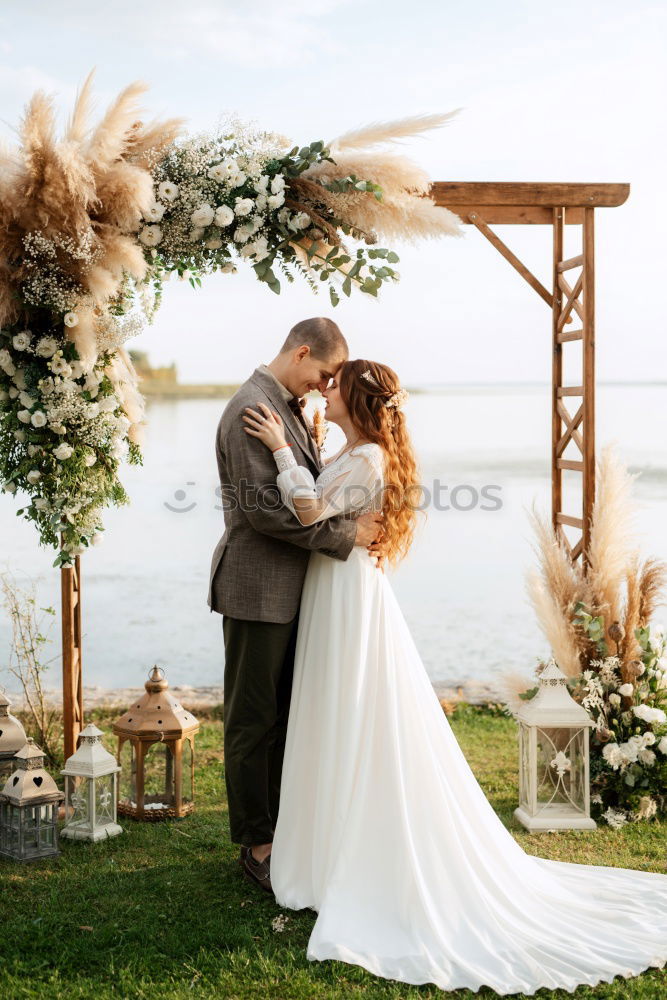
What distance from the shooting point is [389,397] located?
345 centimetres

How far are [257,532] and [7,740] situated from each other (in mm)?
1727

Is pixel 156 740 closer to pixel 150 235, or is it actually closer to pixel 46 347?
pixel 46 347

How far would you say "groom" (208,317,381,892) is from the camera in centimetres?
356

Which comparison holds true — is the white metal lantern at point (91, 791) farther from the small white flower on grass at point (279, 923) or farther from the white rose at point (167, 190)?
the white rose at point (167, 190)

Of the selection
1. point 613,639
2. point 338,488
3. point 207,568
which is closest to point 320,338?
point 338,488

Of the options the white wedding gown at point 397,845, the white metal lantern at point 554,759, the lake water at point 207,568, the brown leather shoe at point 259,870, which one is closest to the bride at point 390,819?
the white wedding gown at point 397,845

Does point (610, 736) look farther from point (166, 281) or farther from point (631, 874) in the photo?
point (166, 281)

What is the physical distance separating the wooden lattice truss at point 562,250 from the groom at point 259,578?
1.41 metres

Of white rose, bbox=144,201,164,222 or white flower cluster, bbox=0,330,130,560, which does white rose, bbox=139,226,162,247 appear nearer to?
white rose, bbox=144,201,164,222

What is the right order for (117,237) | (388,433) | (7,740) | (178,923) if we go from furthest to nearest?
1. (7,740)
2. (117,237)
3. (388,433)
4. (178,923)

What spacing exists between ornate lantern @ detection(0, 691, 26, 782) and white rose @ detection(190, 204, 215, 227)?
2.31m

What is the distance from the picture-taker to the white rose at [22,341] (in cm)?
388

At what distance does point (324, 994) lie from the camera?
111 inches

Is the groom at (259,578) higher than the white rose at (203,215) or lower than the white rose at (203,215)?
lower
